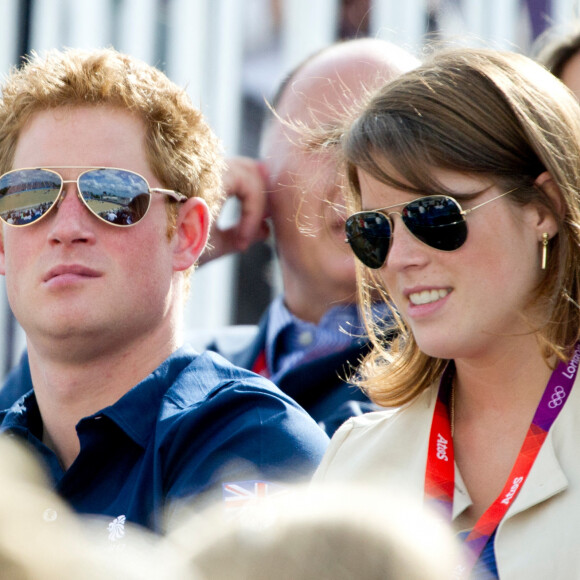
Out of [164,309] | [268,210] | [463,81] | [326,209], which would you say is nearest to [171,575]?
[463,81]

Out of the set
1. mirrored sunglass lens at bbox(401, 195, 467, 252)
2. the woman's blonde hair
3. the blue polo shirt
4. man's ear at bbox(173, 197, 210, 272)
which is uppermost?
the woman's blonde hair

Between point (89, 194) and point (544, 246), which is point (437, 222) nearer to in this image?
point (544, 246)

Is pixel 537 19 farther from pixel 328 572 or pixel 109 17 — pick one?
pixel 328 572

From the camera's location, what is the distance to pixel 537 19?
20.6 ft

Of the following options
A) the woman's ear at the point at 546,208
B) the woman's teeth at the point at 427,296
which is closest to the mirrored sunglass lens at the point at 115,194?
the woman's teeth at the point at 427,296

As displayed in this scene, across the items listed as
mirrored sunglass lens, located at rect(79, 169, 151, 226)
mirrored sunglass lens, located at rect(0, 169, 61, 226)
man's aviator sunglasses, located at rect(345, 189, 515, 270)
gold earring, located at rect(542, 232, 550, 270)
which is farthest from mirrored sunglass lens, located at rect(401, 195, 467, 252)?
mirrored sunglass lens, located at rect(0, 169, 61, 226)

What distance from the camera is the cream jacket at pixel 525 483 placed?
5.60 ft

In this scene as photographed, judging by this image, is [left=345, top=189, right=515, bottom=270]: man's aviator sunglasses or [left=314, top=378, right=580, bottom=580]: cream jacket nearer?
[left=314, top=378, right=580, bottom=580]: cream jacket

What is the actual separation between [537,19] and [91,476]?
15.7 feet

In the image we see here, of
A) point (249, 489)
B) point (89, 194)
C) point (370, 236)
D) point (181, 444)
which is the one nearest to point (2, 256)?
point (89, 194)

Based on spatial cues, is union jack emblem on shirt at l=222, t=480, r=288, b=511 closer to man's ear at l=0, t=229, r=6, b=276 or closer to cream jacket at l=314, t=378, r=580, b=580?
cream jacket at l=314, t=378, r=580, b=580

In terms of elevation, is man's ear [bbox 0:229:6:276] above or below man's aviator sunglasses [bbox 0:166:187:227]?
below

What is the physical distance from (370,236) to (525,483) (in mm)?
564

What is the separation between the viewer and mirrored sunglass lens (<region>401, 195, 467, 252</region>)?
6.22 ft
